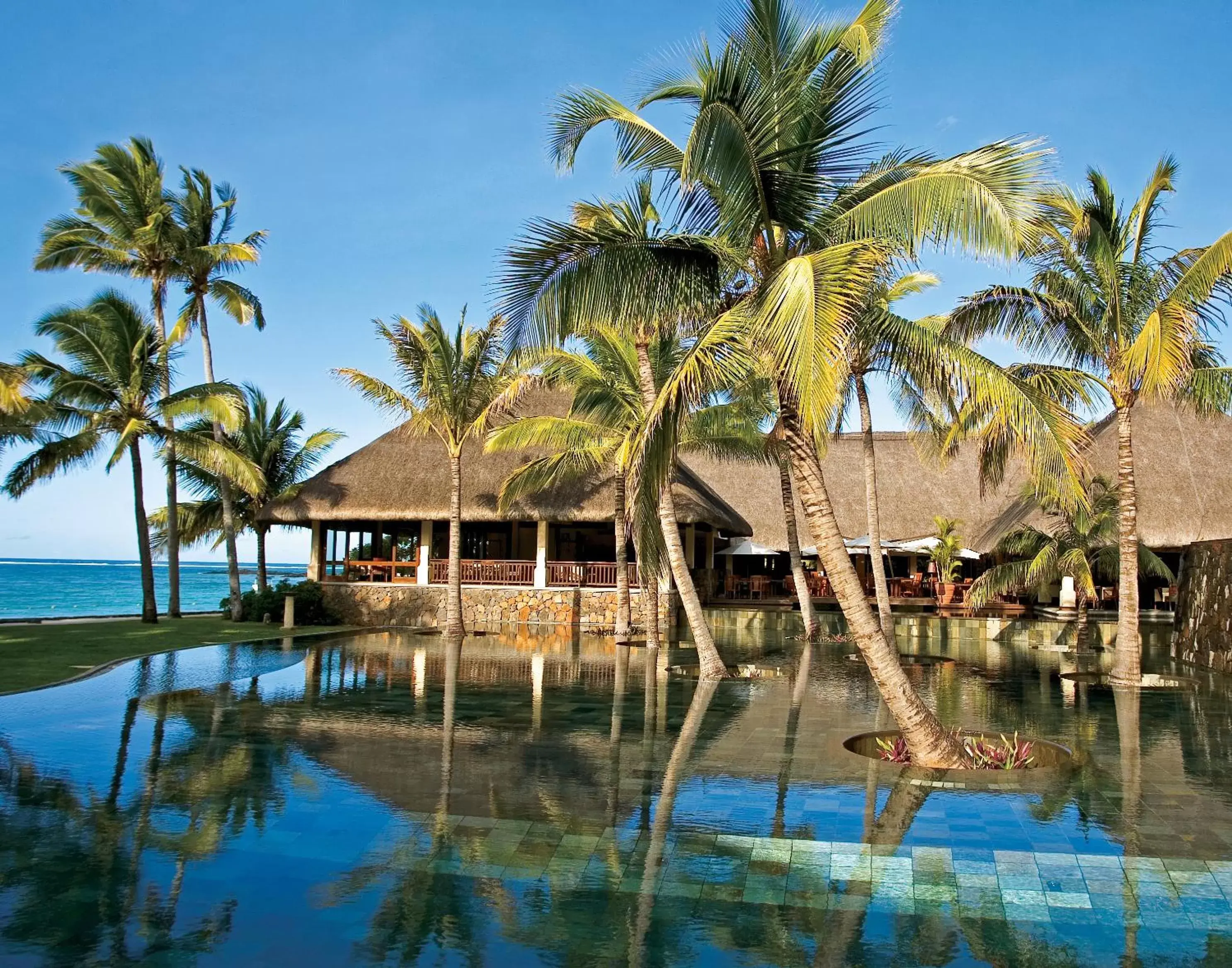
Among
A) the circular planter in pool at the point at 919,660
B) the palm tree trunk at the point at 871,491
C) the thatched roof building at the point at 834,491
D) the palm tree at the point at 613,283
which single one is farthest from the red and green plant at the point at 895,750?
the thatched roof building at the point at 834,491

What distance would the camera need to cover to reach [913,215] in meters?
7.08

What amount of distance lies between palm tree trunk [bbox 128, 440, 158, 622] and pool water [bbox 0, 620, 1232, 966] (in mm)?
10404

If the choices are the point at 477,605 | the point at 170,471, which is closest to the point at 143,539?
the point at 170,471

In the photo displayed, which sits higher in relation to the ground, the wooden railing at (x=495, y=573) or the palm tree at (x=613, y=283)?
the palm tree at (x=613, y=283)

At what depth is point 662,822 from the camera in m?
5.78

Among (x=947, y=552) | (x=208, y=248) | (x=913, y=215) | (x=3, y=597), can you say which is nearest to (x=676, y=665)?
(x=913, y=215)

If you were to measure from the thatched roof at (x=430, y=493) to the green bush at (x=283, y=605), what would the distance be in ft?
6.21

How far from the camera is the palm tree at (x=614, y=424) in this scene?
53.4 feet

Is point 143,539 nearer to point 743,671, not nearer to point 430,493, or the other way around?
point 430,493

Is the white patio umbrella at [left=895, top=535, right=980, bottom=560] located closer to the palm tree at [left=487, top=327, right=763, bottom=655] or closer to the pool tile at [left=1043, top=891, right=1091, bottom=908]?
the palm tree at [left=487, top=327, right=763, bottom=655]

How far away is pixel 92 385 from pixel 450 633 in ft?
28.3

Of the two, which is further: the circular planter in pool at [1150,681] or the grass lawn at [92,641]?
the circular planter in pool at [1150,681]

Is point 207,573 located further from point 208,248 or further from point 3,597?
point 208,248

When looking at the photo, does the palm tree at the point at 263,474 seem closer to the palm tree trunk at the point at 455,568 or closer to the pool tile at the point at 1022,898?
the palm tree trunk at the point at 455,568
